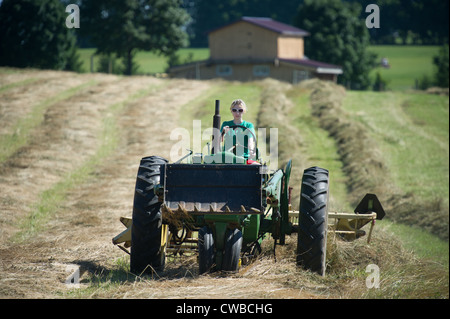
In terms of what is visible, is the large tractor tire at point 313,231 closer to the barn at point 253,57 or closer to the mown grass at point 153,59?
the barn at point 253,57

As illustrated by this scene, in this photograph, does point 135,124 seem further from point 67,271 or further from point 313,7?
point 313,7

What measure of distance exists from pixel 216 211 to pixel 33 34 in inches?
1808

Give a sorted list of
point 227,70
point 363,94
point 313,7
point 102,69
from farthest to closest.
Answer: point 313,7, point 102,69, point 227,70, point 363,94

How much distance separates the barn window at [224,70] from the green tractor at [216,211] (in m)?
45.5

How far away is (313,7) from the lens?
6281 centimetres

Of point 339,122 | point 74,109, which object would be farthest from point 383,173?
point 74,109

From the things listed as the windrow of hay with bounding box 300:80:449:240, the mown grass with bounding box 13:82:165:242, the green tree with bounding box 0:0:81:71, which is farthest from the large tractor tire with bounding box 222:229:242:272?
the green tree with bounding box 0:0:81:71

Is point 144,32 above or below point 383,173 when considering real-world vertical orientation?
above

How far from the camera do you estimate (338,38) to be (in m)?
59.9

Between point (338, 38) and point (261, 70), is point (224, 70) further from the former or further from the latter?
point (338, 38)

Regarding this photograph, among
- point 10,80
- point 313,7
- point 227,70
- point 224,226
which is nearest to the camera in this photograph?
point 224,226

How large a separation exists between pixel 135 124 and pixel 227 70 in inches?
1240

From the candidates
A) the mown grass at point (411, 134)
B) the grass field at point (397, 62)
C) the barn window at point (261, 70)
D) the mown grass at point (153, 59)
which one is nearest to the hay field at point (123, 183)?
the mown grass at point (411, 134)

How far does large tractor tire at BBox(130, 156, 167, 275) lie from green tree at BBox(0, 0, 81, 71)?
44.3m
